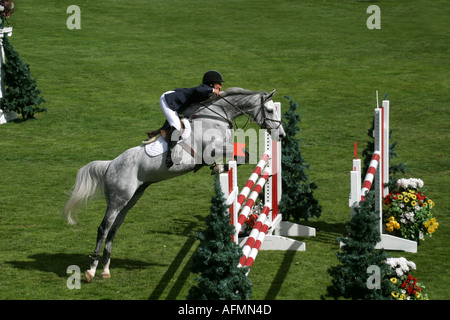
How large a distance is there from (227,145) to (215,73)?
0.91 metres

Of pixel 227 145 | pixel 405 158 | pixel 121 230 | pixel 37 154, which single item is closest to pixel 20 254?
pixel 121 230

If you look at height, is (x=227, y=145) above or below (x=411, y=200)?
above

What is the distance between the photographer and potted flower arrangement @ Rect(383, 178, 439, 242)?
10.7 meters

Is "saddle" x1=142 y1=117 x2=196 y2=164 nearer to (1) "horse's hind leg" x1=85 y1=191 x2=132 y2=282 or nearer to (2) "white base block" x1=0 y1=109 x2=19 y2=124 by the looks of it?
(1) "horse's hind leg" x1=85 y1=191 x2=132 y2=282

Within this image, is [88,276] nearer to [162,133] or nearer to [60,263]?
[60,263]

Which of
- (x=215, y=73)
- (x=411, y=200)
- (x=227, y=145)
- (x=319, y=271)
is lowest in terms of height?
(x=319, y=271)

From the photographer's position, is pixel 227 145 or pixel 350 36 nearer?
pixel 227 145

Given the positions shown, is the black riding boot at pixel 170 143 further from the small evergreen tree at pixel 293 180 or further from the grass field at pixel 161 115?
the small evergreen tree at pixel 293 180

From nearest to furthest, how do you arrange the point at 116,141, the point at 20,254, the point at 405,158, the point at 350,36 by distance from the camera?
the point at 20,254 < the point at 405,158 < the point at 116,141 < the point at 350,36

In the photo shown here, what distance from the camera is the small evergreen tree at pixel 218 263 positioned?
6.60 metres

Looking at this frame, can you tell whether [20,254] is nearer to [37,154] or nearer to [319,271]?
[319,271]

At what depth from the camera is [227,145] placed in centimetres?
911

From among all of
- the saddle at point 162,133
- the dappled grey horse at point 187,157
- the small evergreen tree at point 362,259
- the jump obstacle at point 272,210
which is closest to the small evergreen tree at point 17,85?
the jump obstacle at point 272,210

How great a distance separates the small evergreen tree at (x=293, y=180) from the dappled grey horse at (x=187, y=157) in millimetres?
1979
